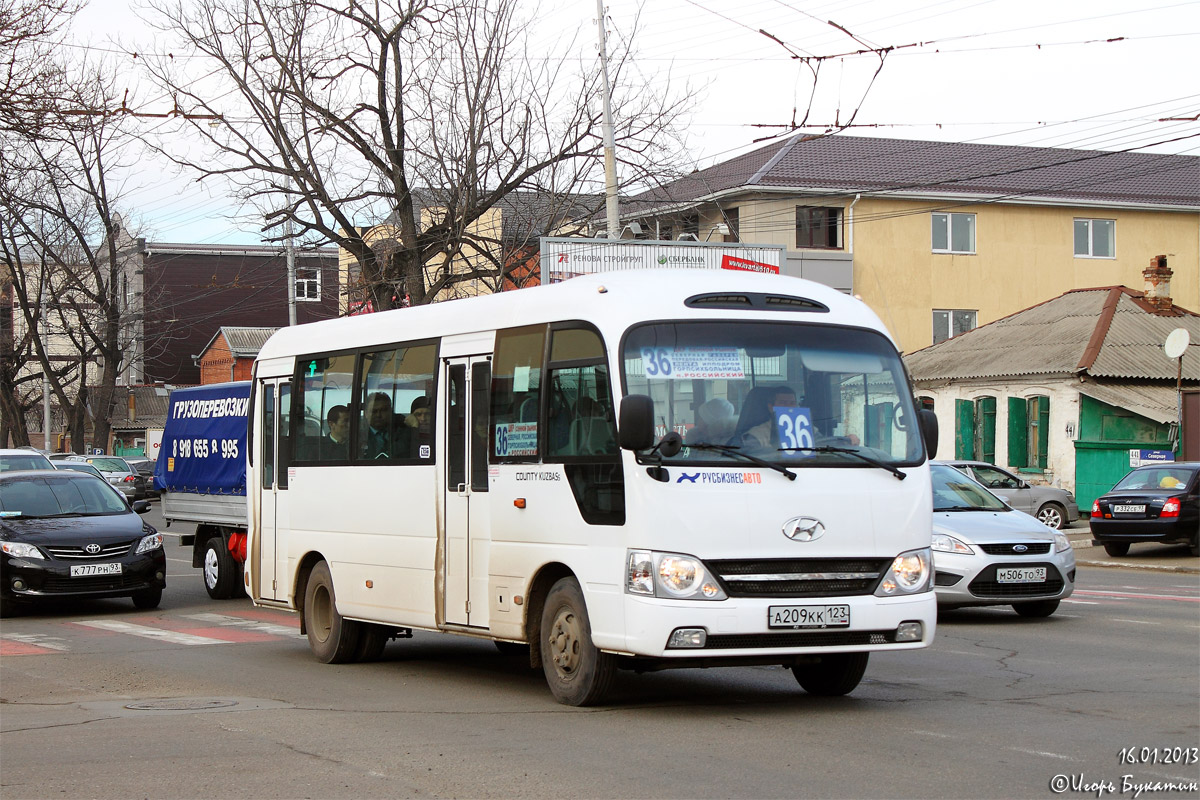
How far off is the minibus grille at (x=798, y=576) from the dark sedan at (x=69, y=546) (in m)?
10.7

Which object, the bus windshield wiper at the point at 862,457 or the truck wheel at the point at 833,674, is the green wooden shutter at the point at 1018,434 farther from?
the bus windshield wiper at the point at 862,457

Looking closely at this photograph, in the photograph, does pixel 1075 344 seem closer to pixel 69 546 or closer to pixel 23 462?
pixel 23 462

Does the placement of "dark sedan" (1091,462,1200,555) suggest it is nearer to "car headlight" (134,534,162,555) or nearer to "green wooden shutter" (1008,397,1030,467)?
"green wooden shutter" (1008,397,1030,467)

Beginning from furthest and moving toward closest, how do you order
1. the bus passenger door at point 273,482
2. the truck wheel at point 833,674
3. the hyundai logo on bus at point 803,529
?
the bus passenger door at point 273,482, the truck wheel at point 833,674, the hyundai logo on bus at point 803,529

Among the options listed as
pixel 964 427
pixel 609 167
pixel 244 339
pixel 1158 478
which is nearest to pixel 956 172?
pixel 964 427

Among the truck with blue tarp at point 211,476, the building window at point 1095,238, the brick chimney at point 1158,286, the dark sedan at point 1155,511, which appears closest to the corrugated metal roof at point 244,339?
the building window at point 1095,238

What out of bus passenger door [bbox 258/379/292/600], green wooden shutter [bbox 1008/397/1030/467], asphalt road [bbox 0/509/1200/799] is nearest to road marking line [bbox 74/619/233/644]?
asphalt road [bbox 0/509/1200/799]

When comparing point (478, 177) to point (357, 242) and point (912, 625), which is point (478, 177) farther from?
point (912, 625)

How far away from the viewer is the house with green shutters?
3500 cm

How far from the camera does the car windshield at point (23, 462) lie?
2631cm

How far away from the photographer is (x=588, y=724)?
8906 millimetres

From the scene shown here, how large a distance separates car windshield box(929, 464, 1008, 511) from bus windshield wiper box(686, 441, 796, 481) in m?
7.39

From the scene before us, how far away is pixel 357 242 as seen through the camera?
111 ft

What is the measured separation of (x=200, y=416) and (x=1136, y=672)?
1346 centimetres
